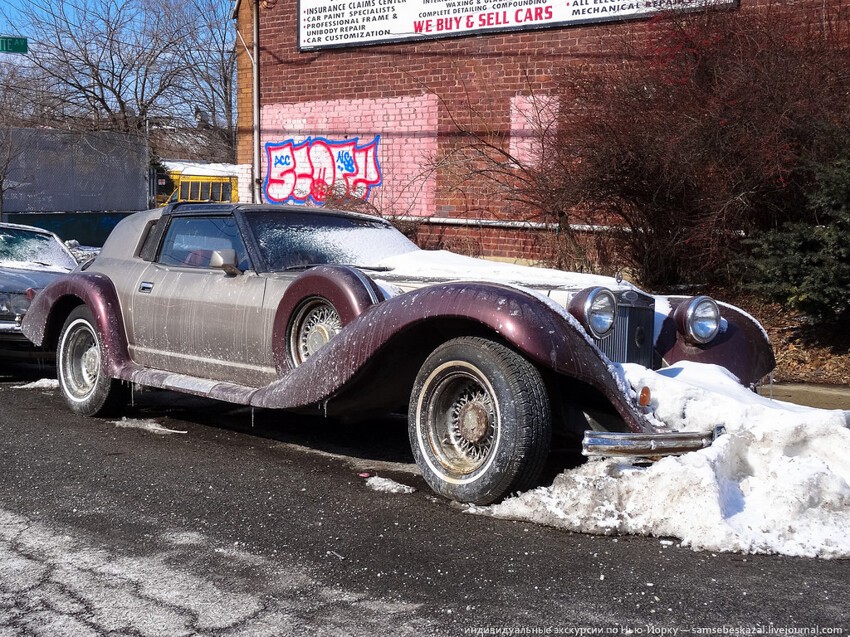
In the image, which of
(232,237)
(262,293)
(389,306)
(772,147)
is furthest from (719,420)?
(772,147)

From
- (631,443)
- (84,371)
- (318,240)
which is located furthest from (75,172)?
(631,443)

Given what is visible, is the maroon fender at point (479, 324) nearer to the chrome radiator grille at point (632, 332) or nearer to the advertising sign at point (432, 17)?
the chrome radiator grille at point (632, 332)

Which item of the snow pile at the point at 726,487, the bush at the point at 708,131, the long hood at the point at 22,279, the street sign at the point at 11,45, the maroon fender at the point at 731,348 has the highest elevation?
the street sign at the point at 11,45

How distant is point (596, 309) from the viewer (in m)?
5.26

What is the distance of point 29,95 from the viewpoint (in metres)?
24.1

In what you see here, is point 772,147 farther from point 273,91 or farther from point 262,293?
point 273,91

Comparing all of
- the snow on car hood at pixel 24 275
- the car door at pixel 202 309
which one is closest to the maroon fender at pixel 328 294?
the car door at pixel 202 309

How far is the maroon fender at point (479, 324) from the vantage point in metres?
4.67

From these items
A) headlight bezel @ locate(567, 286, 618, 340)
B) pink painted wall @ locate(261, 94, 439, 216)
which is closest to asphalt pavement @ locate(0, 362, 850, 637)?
headlight bezel @ locate(567, 286, 618, 340)

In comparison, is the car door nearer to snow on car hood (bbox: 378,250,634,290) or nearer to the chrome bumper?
snow on car hood (bbox: 378,250,634,290)

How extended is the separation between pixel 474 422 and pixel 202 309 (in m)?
2.53

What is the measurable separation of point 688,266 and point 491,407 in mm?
6933

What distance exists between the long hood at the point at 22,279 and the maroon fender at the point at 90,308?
1568 millimetres

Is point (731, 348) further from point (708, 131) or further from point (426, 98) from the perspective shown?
point (426, 98)
